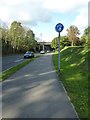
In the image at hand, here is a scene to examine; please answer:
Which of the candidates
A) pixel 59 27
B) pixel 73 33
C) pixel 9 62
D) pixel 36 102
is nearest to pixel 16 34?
pixel 73 33

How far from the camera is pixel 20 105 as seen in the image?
9.22m

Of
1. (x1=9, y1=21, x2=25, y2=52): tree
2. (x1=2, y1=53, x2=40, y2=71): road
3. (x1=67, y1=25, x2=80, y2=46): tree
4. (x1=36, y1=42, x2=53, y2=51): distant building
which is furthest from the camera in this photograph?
(x1=36, y1=42, x2=53, y2=51): distant building

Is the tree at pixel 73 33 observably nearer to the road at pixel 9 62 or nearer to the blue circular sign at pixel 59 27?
the road at pixel 9 62

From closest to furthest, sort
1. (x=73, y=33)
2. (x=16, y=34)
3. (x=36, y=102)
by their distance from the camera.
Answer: (x=36, y=102)
(x=16, y=34)
(x=73, y=33)

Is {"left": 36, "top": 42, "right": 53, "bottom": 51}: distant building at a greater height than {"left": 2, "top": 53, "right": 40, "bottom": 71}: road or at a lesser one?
greater

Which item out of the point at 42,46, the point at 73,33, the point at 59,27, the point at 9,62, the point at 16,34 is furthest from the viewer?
the point at 42,46

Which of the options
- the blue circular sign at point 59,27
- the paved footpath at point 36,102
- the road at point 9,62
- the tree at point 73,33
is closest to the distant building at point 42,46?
the tree at point 73,33

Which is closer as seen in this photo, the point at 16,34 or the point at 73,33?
the point at 16,34

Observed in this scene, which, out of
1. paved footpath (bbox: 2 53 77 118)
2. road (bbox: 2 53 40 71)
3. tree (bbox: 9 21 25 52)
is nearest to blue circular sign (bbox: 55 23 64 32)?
paved footpath (bbox: 2 53 77 118)

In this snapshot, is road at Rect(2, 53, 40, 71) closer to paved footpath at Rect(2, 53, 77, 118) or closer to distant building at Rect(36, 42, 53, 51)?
paved footpath at Rect(2, 53, 77, 118)

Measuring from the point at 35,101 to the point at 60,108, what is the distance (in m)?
1.23

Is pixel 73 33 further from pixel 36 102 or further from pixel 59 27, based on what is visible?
pixel 36 102

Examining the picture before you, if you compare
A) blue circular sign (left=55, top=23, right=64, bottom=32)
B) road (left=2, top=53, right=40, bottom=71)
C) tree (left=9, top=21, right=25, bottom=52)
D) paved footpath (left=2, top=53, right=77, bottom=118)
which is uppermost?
tree (left=9, top=21, right=25, bottom=52)

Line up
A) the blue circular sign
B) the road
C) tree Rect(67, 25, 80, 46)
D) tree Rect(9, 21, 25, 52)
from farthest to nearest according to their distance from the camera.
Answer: tree Rect(67, 25, 80, 46) → tree Rect(9, 21, 25, 52) → the road → the blue circular sign
